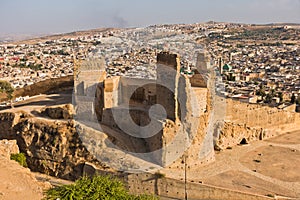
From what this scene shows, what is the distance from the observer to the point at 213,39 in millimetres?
137250

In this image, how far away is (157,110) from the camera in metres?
22.7

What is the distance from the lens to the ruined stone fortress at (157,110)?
21.1m

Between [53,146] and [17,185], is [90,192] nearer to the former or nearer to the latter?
[17,185]

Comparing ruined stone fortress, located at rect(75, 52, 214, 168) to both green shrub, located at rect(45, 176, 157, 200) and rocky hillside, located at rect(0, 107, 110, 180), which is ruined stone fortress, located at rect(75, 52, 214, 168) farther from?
green shrub, located at rect(45, 176, 157, 200)

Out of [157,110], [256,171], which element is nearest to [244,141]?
[256,171]

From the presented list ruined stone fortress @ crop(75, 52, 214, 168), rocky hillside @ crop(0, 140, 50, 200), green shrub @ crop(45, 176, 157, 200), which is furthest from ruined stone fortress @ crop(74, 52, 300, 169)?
green shrub @ crop(45, 176, 157, 200)

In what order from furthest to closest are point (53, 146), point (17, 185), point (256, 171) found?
point (53, 146) → point (256, 171) → point (17, 185)

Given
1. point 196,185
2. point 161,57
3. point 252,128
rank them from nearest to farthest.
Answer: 1. point 196,185
2. point 161,57
3. point 252,128

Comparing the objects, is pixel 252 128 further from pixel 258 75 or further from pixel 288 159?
pixel 258 75

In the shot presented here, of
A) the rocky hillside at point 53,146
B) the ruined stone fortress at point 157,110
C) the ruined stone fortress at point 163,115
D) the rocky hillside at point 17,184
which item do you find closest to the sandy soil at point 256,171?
the ruined stone fortress at point 163,115

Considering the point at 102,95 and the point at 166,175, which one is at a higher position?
the point at 102,95

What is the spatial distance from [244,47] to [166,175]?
380ft

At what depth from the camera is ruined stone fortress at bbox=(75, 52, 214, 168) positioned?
21.1m

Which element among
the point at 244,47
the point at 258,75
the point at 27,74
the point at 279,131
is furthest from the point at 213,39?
the point at 279,131
